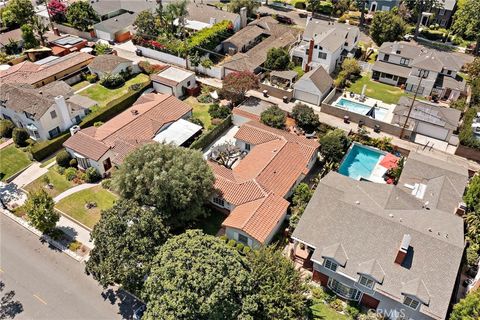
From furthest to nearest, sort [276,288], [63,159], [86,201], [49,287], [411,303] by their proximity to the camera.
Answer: [63,159] < [86,201] < [49,287] < [411,303] < [276,288]

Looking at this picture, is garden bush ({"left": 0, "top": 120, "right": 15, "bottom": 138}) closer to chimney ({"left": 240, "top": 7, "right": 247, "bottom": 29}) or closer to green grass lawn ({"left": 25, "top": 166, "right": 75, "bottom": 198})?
green grass lawn ({"left": 25, "top": 166, "right": 75, "bottom": 198})

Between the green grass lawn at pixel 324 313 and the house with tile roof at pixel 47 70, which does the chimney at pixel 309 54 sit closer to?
the house with tile roof at pixel 47 70

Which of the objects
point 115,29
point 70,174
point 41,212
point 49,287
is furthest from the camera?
point 115,29

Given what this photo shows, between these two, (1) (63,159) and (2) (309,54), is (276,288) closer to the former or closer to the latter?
(1) (63,159)

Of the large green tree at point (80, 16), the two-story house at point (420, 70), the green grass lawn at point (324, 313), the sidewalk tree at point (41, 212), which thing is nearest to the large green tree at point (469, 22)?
the two-story house at point (420, 70)

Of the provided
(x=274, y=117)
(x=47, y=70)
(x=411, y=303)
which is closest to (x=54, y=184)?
(x=47, y=70)
